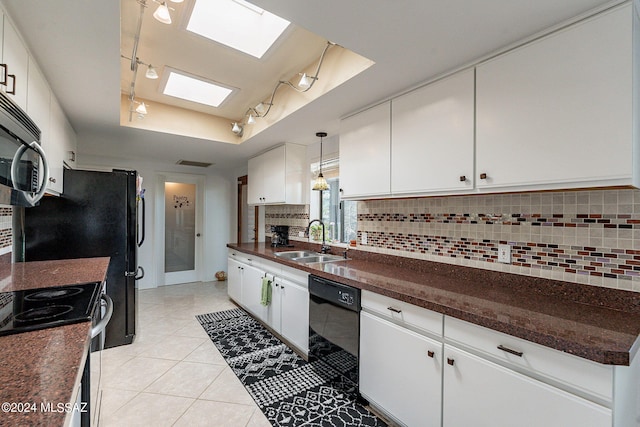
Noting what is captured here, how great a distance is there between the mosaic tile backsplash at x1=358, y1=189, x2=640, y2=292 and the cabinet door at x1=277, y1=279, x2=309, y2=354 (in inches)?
37.3

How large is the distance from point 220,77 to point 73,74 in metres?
1.01

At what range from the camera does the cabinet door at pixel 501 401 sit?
3.33 feet

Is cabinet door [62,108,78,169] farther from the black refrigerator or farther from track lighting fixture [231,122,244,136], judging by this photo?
track lighting fixture [231,122,244,136]

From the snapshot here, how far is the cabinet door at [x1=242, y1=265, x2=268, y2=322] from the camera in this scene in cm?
319

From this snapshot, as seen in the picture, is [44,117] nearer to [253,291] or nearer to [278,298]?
[278,298]

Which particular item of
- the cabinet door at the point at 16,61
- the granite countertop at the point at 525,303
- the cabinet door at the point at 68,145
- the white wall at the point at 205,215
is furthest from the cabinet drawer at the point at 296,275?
the white wall at the point at 205,215

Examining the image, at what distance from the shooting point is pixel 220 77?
250 cm

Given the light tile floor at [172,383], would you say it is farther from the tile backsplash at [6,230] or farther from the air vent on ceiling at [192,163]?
the air vent on ceiling at [192,163]

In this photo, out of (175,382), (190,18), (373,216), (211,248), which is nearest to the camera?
(190,18)

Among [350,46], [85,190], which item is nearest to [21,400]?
[350,46]

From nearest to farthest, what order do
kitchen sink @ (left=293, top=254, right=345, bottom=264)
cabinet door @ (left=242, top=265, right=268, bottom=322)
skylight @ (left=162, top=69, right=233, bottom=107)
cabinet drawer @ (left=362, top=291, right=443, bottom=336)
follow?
cabinet drawer @ (left=362, top=291, right=443, bottom=336) → skylight @ (left=162, top=69, right=233, bottom=107) → kitchen sink @ (left=293, top=254, right=345, bottom=264) → cabinet door @ (left=242, top=265, right=268, bottom=322)

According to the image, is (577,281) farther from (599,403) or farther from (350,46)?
(350,46)

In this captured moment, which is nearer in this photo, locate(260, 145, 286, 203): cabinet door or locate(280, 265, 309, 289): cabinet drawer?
locate(280, 265, 309, 289): cabinet drawer

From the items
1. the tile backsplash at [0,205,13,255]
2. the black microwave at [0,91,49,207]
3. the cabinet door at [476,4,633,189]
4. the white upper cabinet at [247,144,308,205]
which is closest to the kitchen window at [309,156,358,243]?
the white upper cabinet at [247,144,308,205]
